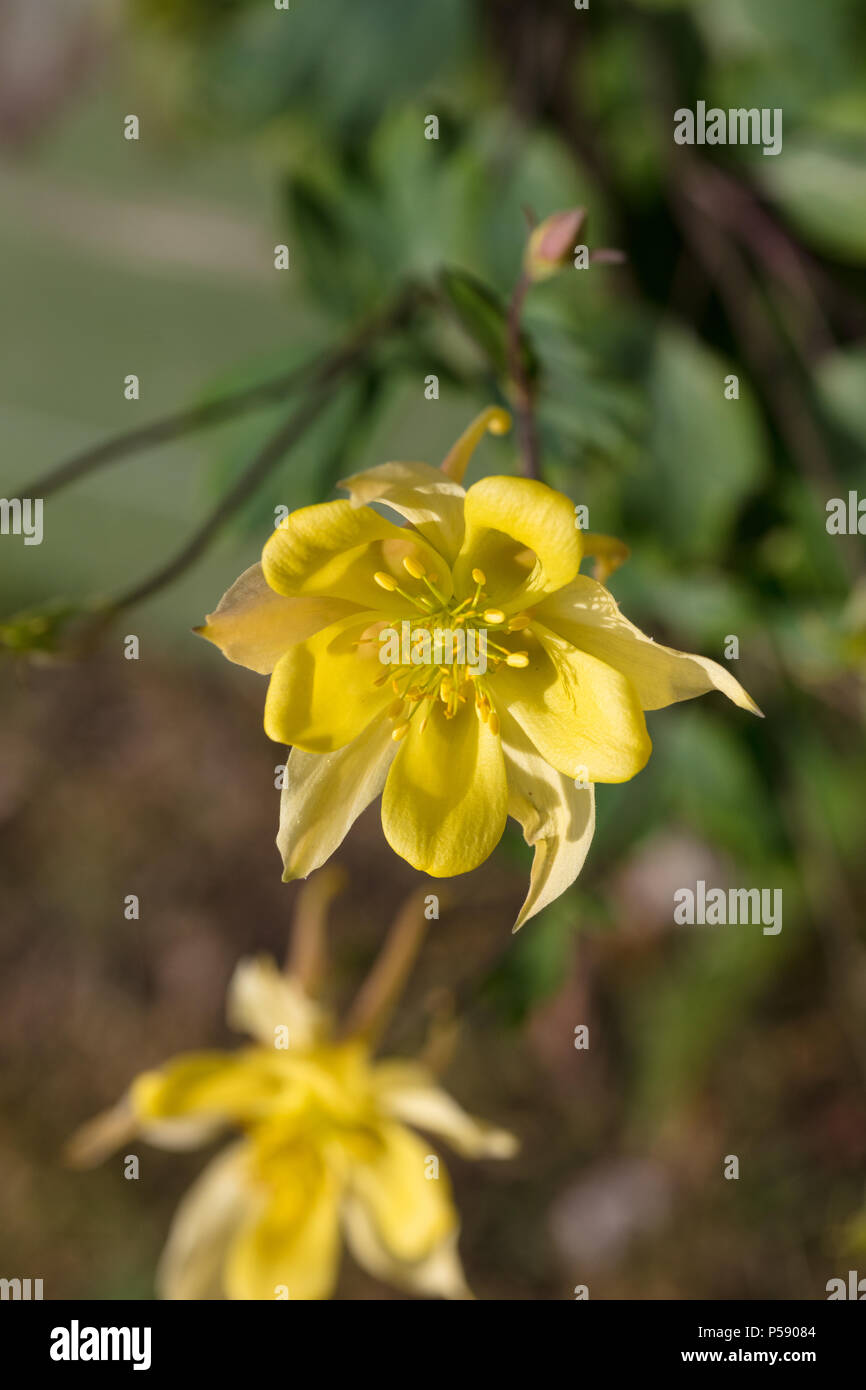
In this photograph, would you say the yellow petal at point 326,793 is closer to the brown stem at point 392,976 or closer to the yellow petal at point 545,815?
the yellow petal at point 545,815

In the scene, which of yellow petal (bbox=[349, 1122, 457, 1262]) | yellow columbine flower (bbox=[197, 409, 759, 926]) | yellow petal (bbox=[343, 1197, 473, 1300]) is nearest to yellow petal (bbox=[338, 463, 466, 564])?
yellow columbine flower (bbox=[197, 409, 759, 926])

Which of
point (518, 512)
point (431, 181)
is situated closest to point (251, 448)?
point (431, 181)

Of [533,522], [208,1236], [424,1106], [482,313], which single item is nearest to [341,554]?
[533,522]

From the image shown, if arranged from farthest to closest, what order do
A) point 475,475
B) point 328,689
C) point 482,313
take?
point 475,475 < point 482,313 < point 328,689

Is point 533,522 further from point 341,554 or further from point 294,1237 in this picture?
point 294,1237

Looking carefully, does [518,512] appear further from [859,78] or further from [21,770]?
[21,770]

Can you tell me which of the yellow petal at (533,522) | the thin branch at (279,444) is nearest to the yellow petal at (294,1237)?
the thin branch at (279,444)
